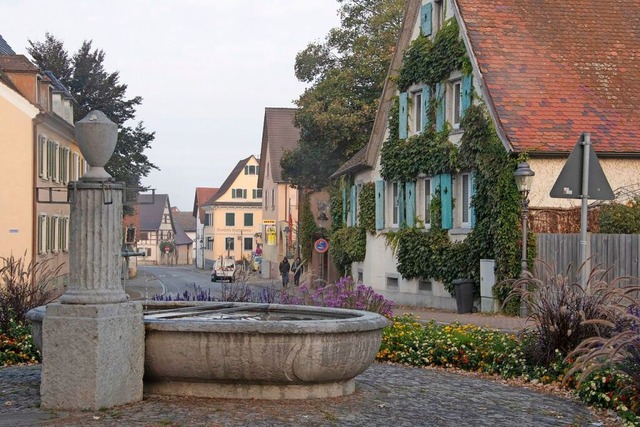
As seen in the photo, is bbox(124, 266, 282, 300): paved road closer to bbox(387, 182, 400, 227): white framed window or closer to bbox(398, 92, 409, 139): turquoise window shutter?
bbox(387, 182, 400, 227): white framed window

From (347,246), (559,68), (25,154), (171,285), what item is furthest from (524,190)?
(171,285)

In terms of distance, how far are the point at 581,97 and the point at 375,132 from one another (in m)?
9.76

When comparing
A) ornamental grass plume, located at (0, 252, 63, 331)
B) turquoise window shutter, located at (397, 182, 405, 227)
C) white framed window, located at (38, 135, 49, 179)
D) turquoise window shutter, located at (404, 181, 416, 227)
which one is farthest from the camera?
white framed window, located at (38, 135, 49, 179)

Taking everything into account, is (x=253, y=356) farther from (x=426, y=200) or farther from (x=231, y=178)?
(x=231, y=178)

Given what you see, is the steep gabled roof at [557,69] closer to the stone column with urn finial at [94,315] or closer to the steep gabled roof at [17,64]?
the stone column with urn finial at [94,315]

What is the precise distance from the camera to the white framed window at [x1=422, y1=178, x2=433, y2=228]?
104 ft

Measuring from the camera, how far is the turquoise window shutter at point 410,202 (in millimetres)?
32500

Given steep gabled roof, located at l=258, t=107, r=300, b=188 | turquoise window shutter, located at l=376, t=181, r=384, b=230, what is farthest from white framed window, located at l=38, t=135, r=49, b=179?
steep gabled roof, located at l=258, t=107, r=300, b=188

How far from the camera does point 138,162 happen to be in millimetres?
55688

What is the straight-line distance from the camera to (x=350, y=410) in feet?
30.5

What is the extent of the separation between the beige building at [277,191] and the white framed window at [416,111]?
3518cm

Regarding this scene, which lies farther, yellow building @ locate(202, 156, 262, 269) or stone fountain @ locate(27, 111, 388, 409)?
yellow building @ locate(202, 156, 262, 269)

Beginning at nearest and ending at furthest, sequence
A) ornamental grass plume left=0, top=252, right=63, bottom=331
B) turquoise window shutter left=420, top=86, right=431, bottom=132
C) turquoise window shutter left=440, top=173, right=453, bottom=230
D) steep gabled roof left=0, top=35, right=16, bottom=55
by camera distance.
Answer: ornamental grass plume left=0, top=252, right=63, bottom=331 → turquoise window shutter left=440, top=173, right=453, bottom=230 → turquoise window shutter left=420, top=86, right=431, bottom=132 → steep gabled roof left=0, top=35, right=16, bottom=55

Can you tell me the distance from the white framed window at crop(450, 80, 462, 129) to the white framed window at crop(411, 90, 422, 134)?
9.82 feet
